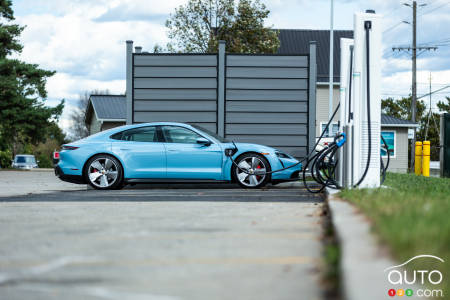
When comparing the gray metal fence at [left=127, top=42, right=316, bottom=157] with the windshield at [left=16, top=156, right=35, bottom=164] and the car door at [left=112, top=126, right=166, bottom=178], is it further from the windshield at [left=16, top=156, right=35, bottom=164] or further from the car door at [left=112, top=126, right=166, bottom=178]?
the windshield at [left=16, top=156, right=35, bottom=164]

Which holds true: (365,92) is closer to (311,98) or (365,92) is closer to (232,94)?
(311,98)

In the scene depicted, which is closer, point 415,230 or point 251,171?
point 415,230

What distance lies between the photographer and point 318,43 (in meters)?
41.6

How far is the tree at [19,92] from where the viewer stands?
1518 inches

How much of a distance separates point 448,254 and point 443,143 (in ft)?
53.6

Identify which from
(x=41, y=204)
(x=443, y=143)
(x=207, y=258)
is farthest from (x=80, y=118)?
(x=207, y=258)

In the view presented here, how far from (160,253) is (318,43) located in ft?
125

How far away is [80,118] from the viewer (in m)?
79.4

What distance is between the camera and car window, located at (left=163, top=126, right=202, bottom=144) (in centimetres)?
1274

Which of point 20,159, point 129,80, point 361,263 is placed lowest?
point 361,263

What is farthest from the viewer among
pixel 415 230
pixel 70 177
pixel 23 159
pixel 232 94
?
pixel 23 159

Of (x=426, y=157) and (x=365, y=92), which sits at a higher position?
(x=365, y=92)

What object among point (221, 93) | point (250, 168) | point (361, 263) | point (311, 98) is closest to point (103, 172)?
point (250, 168)

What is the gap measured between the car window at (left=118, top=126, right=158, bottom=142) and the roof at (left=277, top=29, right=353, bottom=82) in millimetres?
27367
